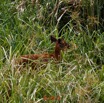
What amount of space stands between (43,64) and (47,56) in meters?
0.18

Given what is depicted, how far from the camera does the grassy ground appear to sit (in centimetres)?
293

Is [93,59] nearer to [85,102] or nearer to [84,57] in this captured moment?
[84,57]

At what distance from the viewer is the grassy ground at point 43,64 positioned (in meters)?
2.93

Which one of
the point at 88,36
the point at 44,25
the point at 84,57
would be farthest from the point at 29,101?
the point at 44,25

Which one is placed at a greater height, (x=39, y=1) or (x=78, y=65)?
(x=39, y=1)

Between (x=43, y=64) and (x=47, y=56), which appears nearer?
(x=43, y=64)

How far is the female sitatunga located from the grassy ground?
0.18 ft

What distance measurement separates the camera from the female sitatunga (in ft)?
11.2

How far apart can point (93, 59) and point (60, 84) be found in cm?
74

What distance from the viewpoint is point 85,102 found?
2885mm

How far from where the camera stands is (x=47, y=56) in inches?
138

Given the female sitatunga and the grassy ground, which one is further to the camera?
the female sitatunga

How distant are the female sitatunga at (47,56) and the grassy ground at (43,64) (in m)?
0.06

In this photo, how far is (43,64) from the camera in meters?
3.35
